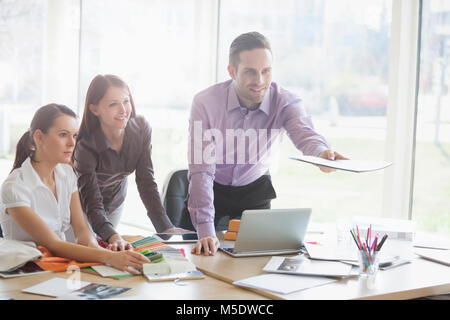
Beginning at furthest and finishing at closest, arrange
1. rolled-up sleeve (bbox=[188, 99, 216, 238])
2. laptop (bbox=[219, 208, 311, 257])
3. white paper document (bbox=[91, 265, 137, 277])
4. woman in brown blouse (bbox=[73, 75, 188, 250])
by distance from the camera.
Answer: woman in brown blouse (bbox=[73, 75, 188, 250]), rolled-up sleeve (bbox=[188, 99, 216, 238]), laptop (bbox=[219, 208, 311, 257]), white paper document (bbox=[91, 265, 137, 277])

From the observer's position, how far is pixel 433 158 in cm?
326

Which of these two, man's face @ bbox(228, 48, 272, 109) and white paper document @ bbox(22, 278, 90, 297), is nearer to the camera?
white paper document @ bbox(22, 278, 90, 297)

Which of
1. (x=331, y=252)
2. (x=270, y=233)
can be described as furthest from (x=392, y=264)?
(x=270, y=233)

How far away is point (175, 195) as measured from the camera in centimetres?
287

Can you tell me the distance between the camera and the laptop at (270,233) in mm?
1962

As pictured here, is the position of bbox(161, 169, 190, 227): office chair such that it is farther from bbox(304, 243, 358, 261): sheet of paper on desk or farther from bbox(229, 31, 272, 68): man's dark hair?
bbox(304, 243, 358, 261): sheet of paper on desk

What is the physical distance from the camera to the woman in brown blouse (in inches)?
94.8

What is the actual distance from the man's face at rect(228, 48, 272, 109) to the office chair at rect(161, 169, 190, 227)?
0.75 meters

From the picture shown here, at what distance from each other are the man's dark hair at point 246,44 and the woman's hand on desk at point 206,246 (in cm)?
77

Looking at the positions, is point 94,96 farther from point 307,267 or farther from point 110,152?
point 307,267

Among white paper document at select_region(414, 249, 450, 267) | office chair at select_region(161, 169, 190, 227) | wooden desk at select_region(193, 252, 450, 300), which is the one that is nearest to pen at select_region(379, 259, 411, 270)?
wooden desk at select_region(193, 252, 450, 300)
